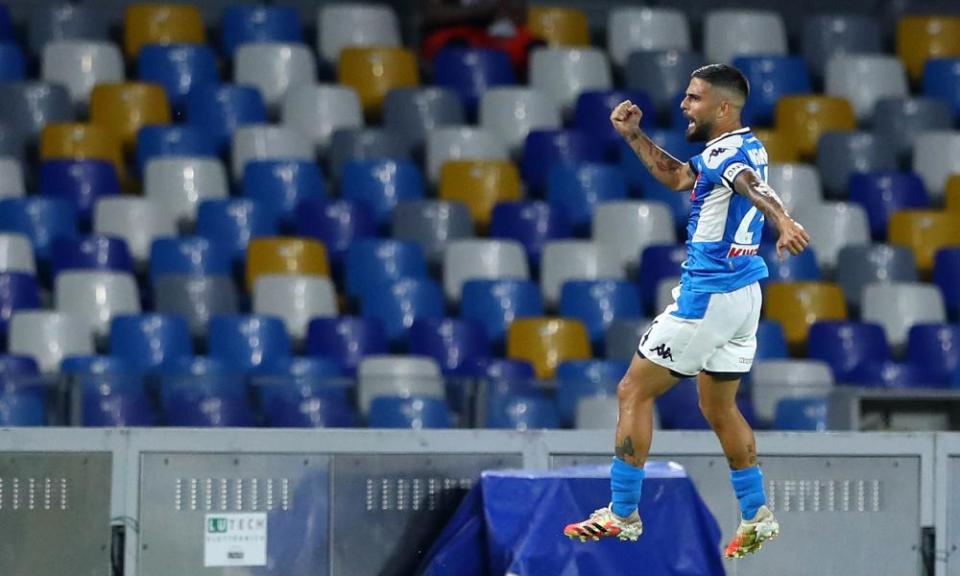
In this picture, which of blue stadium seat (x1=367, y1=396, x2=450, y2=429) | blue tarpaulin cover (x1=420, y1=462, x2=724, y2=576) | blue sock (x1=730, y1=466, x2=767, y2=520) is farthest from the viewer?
blue stadium seat (x1=367, y1=396, x2=450, y2=429)

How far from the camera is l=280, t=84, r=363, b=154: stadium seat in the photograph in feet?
41.9

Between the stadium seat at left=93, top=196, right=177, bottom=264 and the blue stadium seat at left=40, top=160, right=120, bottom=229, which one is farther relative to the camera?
the blue stadium seat at left=40, top=160, right=120, bottom=229

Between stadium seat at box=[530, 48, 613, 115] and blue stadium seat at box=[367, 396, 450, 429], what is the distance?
4265 millimetres

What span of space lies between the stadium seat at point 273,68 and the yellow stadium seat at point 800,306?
319 centimetres

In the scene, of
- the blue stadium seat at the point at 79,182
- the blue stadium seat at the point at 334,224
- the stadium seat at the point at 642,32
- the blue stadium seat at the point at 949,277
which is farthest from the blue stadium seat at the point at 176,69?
the blue stadium seat at the point at 949,277

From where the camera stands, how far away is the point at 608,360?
1116cm

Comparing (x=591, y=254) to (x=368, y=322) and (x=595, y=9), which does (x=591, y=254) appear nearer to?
(x=368, y=322)

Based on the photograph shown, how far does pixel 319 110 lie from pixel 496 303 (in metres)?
1.99

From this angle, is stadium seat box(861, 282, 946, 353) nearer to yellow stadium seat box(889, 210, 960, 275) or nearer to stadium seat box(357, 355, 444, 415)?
yellow stadium seat box(889, 210, 960, 275)

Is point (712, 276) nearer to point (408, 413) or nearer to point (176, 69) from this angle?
point (408, 413)

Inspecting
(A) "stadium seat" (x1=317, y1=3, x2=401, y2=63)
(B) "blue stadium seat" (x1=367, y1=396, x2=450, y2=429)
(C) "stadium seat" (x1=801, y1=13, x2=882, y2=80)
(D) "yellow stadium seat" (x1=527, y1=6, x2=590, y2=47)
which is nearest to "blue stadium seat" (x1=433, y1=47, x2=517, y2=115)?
(A) "stadium seat" (x1=317, y1=3, x2=401, y2=63)

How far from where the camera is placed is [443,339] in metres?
11.1

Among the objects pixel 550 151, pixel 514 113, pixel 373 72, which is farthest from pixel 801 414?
pixel 373 72

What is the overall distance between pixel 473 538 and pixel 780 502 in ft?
5.22
